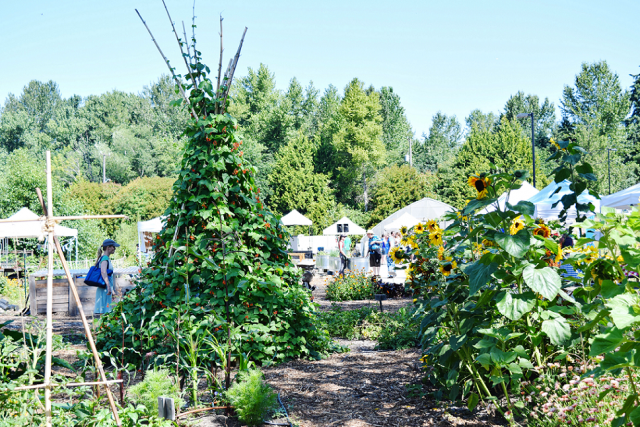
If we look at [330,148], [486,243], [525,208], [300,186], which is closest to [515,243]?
[525,208]

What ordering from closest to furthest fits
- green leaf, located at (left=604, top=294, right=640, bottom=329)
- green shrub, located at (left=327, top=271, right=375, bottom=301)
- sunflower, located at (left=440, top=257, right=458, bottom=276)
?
green leaf, located at (left=604, top=294, right=640, bottom=329)
sunflower, located at (left=440, top=257, right=458, bottom=276)
green shrub, located at (left=327, top=271, right=375, bottom=301)

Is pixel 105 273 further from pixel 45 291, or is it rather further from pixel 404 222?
pixel 404 222

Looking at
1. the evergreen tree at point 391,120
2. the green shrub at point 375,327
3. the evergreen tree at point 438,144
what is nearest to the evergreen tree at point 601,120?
the evergreen tree at point 438,144

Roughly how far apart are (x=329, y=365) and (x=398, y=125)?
43.9 metres

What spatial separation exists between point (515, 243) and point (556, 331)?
60cm

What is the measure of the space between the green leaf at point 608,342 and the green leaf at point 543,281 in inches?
24.9

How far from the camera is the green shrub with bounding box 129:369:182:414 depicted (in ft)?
9.78

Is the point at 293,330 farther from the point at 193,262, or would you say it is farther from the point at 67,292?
the point at 67,292

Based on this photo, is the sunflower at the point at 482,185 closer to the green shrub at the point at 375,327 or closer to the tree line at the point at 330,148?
the green shrub at the point at 375,327

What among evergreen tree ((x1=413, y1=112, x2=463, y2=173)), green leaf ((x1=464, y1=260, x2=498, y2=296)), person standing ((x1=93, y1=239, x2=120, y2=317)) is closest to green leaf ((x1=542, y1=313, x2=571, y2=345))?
green leaf ((x1=464, y1=260, x2=498, y2=296))

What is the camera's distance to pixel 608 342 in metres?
1.72

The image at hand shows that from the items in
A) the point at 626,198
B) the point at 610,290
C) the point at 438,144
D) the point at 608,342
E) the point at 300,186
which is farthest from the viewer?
the point at 438,144

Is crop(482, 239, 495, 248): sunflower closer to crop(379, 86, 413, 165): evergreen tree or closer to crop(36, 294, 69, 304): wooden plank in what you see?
crop(36, 294, 69, 304): wooden plank

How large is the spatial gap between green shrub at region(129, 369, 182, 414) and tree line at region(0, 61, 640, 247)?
20008 mm
